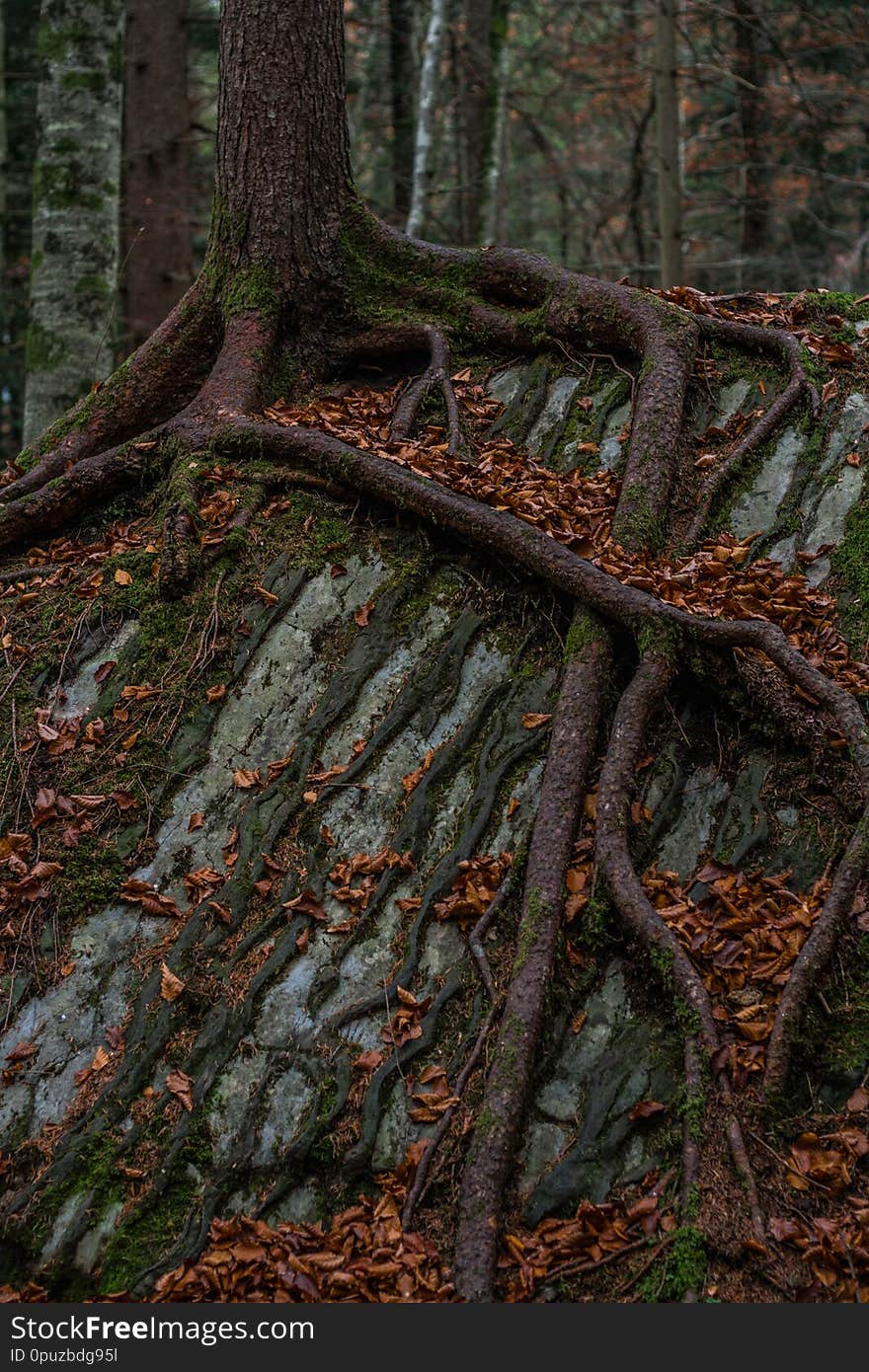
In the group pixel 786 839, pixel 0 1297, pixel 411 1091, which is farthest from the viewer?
pixel 786 839

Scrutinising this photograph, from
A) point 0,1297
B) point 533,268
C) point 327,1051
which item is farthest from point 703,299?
point 0,1297

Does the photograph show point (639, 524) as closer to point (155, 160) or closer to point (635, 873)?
point (635, 873)

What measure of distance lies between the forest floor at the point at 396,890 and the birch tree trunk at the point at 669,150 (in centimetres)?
721

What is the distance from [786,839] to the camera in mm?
3994

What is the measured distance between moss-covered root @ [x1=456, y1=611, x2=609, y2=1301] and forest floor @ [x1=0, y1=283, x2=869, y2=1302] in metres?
0.11

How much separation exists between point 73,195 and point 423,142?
17.7ft

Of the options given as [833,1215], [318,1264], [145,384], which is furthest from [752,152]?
[318,1264]

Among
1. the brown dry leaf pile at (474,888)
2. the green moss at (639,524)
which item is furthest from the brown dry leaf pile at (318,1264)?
the green moss at (639,524)

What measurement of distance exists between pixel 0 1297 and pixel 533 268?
5636 mm

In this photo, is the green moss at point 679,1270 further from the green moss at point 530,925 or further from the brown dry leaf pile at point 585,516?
the brown dry leaf pile at point 585,516

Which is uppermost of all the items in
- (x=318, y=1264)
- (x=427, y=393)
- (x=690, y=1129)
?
(x=427, y=393)

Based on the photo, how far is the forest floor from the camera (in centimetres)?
339

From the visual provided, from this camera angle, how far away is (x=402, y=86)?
51.1ft

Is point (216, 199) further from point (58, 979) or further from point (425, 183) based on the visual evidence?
point (425, 183)
